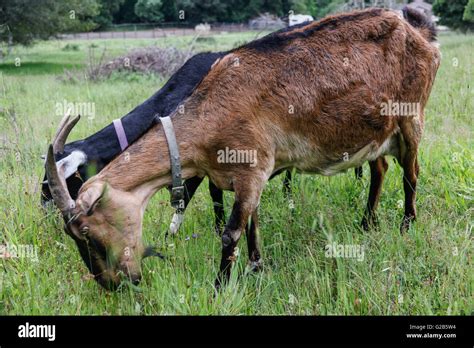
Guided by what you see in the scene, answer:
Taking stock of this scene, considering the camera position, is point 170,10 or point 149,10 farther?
point 149,10

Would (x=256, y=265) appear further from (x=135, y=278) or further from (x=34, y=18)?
(x=34, y=18)

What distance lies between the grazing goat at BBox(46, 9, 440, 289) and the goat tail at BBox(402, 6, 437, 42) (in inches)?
4.3

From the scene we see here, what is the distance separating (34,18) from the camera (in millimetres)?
21672

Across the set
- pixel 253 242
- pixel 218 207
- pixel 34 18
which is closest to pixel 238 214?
pixel 253 242

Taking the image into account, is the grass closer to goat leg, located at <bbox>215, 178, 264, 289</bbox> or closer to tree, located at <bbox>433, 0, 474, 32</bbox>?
goat leg, located at <bbox>215, 178, 264, 289</bbox>

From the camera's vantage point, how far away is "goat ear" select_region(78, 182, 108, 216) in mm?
3303

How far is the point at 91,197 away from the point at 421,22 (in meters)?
3.29

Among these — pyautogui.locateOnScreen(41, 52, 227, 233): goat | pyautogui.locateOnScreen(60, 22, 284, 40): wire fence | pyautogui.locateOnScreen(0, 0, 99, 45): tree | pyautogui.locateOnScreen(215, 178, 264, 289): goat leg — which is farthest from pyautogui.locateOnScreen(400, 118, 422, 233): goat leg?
pyautogui.locateOnScreen(60, 22, 284, 40): wire fence

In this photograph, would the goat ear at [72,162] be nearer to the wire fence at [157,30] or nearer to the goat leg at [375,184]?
the goat leg at [375,184]

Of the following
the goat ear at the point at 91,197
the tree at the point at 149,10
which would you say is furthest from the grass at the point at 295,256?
the tree at the point at 149,10

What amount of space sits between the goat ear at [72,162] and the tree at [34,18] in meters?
17.0

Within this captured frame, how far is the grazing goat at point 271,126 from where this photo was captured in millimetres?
3443

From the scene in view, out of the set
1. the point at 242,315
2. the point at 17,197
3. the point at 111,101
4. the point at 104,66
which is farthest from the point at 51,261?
the point at 104,66
